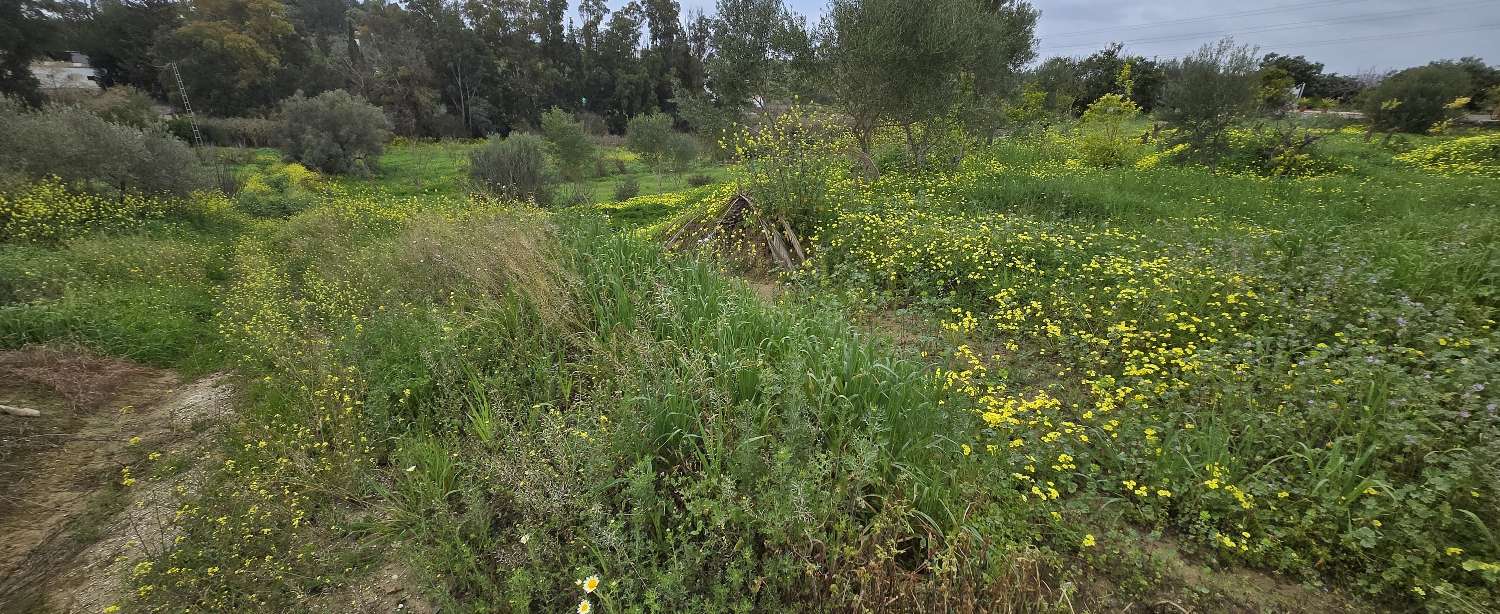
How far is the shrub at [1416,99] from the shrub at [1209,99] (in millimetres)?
7467

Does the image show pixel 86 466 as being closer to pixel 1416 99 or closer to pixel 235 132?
pixel 1416 99

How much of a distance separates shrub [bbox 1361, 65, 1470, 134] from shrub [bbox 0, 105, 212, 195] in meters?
30.6

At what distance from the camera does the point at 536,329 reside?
4.42 m

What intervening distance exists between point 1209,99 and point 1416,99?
9196 millimetres

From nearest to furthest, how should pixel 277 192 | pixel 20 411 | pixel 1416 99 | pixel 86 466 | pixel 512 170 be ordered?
pixel 86 466 → pixel 20 411 → pixel 277 192 → pixel 1416 99 → pixel 512 170

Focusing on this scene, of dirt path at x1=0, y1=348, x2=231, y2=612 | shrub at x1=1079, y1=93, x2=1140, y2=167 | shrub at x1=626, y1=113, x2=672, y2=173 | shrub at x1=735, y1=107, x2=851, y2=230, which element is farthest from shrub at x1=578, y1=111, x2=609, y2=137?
dirt path at x1=0, y1=348, x2=231, y2=612

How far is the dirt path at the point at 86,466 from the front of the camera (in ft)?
9.47

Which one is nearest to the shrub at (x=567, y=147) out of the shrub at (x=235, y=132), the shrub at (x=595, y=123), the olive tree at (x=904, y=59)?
the olive tree at (x=904, y=59)

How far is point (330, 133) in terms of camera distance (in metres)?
20.8

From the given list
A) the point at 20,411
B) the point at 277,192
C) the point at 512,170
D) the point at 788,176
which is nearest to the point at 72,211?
the point at 277,192

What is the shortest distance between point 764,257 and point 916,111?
619 cm

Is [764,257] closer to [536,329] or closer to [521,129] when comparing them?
[536,329]

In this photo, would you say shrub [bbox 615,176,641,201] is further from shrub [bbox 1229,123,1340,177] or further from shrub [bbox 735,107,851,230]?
shrub [bbox 1229,123,1340,177]

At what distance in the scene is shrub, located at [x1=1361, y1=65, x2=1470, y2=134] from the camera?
1594cm
